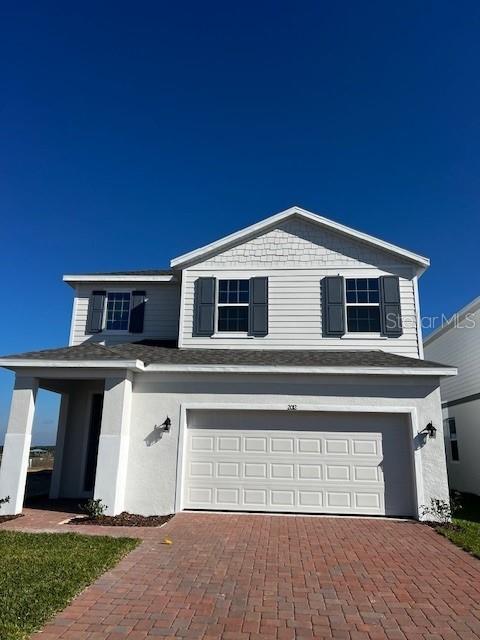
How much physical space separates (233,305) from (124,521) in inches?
253

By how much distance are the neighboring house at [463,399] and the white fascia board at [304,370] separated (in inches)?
212

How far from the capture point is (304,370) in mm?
9906

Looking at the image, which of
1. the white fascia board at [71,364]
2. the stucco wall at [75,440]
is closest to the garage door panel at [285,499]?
the white fascia board at [71,364]

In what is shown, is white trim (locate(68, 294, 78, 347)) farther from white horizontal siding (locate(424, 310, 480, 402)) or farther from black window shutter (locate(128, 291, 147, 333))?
white horizontal siding (locate(424, 310, 480, 402))

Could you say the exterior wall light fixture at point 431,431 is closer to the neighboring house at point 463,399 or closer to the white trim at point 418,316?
the white trim at point 418,316

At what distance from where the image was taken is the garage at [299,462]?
9.66 meters

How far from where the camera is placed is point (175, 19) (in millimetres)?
10859

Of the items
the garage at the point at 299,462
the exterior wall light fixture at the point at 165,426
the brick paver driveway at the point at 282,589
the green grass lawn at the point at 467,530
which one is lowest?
the brick paver driveway at the point at 282,589

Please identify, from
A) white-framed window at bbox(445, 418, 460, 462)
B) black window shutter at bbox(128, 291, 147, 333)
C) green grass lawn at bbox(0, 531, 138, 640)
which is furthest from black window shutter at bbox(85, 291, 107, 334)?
white-framed window at bbox(445, 418, 460, 462)

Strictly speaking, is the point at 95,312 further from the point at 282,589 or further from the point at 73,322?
the point at 282,589

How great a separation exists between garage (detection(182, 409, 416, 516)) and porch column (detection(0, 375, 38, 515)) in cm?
364

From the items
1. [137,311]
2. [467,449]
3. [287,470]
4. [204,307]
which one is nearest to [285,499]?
[287,470]

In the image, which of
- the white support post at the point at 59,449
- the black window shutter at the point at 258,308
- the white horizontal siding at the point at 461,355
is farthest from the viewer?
the white horizontal siding at the point at 461,355

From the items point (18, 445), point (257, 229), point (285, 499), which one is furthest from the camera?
point (257, 229)
